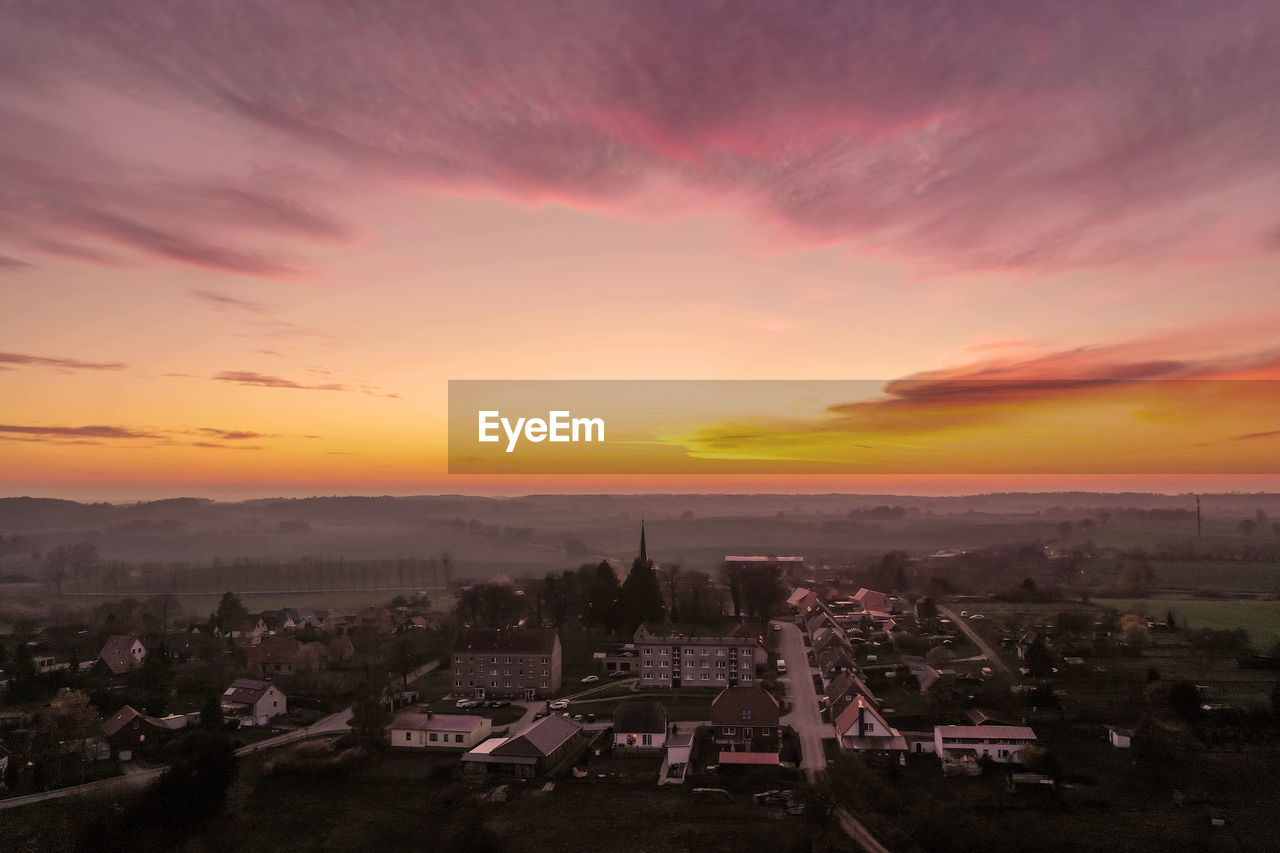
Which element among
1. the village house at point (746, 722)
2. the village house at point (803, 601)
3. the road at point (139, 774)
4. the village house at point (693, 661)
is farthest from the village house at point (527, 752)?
the village house at point (803, 601)

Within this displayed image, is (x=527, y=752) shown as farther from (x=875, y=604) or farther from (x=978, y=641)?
(x=875, y=604)

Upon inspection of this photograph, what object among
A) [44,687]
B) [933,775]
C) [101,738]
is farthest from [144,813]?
[933,775]

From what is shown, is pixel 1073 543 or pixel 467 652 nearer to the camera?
pixel 467 652

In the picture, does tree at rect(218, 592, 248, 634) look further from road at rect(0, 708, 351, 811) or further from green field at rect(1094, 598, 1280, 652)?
green field at rect(1094, 598, 1280, 652)

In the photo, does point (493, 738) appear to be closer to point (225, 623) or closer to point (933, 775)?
point (933, 775)

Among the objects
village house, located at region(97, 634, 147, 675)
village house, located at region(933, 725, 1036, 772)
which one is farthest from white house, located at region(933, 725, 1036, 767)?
village house, located at region(97, 634, 147, 675)

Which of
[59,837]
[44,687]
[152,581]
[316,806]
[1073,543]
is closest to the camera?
[59,837]
